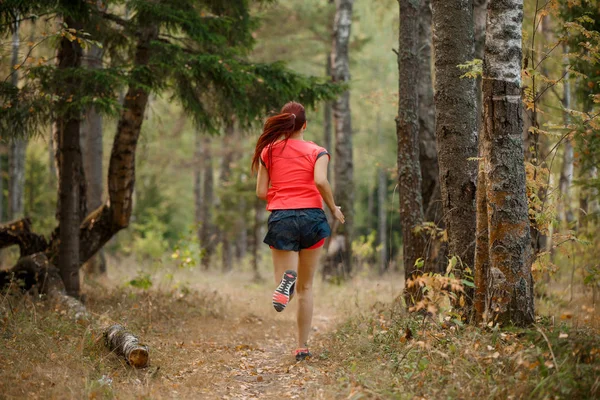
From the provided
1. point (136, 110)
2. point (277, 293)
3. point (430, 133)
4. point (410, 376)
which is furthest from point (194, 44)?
point (410, 376)

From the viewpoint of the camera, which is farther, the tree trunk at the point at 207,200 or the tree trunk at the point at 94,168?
the tree trunk at the point at 207,200

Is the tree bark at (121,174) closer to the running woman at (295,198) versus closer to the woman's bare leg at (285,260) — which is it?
the running woman at (295,198)

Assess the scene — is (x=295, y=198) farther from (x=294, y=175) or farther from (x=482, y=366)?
(x=482, y=366)

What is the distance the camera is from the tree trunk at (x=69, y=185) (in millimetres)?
7195

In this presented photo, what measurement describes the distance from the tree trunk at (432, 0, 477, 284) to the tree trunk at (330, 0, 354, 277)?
7395 mm

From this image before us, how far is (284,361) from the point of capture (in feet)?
18.2

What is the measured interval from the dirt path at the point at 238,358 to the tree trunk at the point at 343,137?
355cm

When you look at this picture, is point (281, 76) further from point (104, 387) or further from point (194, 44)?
point (104, 387)

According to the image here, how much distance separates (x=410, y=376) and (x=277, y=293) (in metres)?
1.37

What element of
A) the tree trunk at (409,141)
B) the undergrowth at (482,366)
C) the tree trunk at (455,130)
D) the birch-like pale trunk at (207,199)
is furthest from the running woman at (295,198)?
the birch-like pale trunk at (207,199)

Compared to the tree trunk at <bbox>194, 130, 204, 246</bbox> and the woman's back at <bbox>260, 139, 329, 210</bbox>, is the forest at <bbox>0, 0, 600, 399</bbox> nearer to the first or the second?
the woman's back at <bbox>260, 139, 329, 210</bbox>

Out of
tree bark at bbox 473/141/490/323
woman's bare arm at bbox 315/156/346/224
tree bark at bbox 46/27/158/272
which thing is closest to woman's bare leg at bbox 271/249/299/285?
woman's bare arm at bbox 315/156/346/224

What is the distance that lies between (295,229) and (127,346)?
1.73m

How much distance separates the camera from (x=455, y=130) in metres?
5.05
